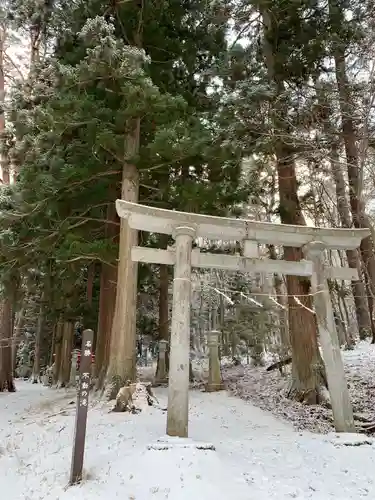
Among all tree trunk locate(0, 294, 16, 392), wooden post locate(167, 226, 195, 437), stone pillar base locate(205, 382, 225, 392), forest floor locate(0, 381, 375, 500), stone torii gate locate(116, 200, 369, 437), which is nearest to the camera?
forest floor locate(0, 381, 375, 500)

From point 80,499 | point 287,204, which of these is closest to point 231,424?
point 80,499

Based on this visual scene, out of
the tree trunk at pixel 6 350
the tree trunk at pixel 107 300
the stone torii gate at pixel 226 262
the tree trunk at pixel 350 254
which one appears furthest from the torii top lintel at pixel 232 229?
the tree trunk at pixel 6 350

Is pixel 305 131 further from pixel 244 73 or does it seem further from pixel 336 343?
pixel 336 343

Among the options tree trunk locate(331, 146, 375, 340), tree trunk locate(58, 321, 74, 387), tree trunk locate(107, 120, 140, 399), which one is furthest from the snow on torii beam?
tree trunk locate(58, 321, 74, 387)

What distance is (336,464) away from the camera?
5.03 m

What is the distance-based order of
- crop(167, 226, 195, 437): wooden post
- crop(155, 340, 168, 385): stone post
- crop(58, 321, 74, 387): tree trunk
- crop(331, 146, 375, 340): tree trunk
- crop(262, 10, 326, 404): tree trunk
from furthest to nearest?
crop(58, 321, 74, 387): tree trunk
crop(155, 340, 168, 385): stone post
crop(331, 146, 375, 340): tree trunk
crop(262, 10, 326, 404): tree trunk
crop(167, 226, 195, 437): wooden post

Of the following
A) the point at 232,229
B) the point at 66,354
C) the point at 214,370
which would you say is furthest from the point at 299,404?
the point at 66,354

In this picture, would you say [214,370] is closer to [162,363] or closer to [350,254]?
[162,363]

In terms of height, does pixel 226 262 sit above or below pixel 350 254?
below

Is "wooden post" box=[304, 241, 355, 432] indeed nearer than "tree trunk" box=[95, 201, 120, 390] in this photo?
Yes

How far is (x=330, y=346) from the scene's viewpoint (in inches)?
256

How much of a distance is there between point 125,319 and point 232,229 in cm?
289

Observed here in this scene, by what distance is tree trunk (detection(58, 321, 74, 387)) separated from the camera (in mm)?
15805

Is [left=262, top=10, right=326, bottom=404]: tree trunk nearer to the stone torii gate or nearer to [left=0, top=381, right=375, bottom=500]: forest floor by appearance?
[left=0, top=381, right=375, bottom=500]: forest floor
